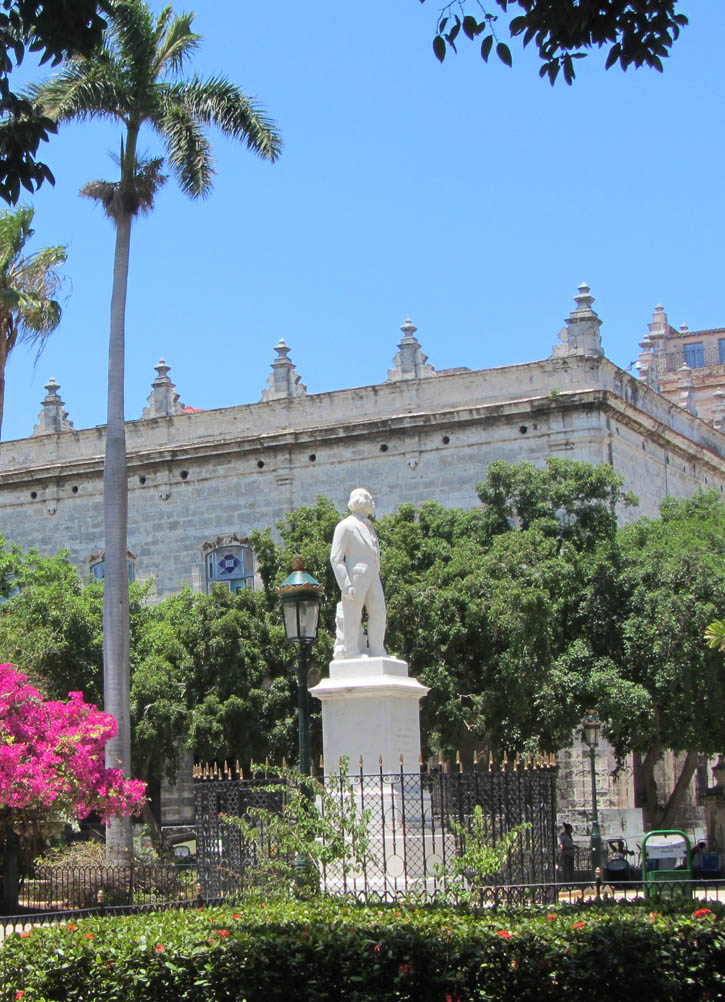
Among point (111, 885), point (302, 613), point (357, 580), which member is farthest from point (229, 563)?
point (357, 580)

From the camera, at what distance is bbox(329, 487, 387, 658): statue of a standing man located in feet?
46.6

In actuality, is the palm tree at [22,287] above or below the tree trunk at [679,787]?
above

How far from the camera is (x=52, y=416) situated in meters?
39.3

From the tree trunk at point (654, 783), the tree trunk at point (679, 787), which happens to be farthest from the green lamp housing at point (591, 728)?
the tree trunk at point (679, 787)

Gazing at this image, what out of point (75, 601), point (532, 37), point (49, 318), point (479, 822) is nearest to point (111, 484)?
point (49, 318)

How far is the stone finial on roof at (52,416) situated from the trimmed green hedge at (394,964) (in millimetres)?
31237

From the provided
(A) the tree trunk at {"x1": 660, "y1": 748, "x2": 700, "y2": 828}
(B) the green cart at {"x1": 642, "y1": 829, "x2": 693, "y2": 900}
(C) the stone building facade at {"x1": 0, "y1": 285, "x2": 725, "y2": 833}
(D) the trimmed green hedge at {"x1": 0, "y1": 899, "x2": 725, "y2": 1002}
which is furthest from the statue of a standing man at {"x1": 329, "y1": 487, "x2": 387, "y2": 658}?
(C) the stone building facade at {"x1": 0, "y1": 285, "x2": 725, "y2": 833}

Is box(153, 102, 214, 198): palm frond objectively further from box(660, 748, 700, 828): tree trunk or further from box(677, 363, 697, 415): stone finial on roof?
box(677, 363, 697, 415): stone finial on roof

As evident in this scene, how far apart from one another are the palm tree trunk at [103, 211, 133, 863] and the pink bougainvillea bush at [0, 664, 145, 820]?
47cm

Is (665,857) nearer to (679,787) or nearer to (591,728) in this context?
(591,728)

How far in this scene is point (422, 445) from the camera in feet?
110

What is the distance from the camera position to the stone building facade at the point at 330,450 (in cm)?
3241

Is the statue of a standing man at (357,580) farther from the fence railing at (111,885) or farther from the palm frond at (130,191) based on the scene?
the palm frond at (130,191)

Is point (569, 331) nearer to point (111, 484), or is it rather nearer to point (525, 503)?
point (525, 503)
